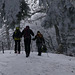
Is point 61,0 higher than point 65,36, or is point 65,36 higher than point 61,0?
point 61,0

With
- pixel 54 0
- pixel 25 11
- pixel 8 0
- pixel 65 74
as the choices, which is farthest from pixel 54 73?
pixel 25 11

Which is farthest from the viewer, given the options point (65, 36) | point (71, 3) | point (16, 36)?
point (65, 36)

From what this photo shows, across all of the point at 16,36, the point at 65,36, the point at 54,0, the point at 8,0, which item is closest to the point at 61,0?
the point at 54,0

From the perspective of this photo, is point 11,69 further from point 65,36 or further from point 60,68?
point 65,36

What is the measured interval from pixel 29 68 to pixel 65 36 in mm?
8408

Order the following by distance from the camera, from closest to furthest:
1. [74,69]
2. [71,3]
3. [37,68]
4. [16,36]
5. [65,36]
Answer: [71,3] → [37,68] → [74,69] → [16,36] → [65,36]

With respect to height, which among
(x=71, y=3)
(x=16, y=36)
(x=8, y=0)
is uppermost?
(x=8, y=0)

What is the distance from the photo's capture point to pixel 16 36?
33.9ft

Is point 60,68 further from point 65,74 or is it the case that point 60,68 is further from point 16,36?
point 16,36

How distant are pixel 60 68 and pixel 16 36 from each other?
3753mm

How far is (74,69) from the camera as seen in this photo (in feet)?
25.9

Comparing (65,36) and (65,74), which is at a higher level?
(65,36)

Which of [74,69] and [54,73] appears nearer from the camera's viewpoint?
[54,73]

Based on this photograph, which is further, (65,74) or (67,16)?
(67,16)
